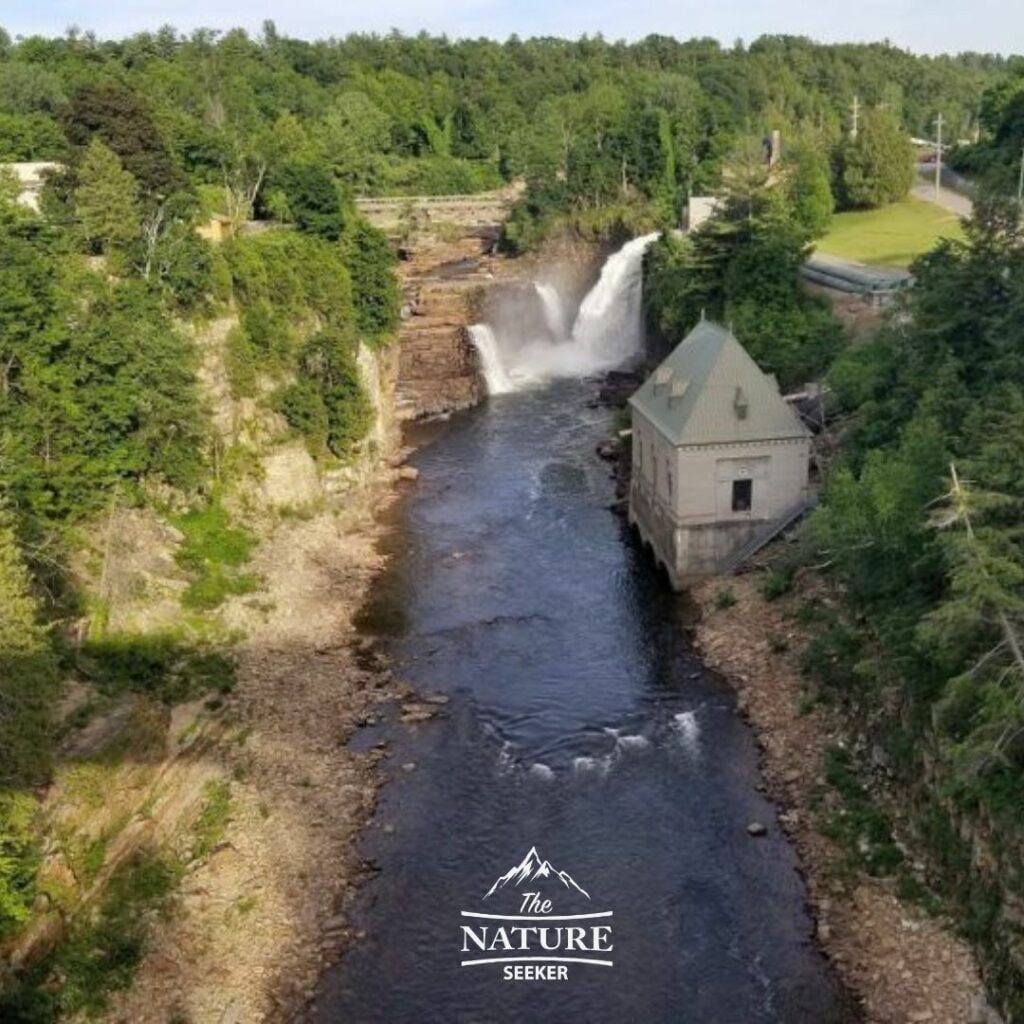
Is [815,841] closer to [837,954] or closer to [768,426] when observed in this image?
[837,954]

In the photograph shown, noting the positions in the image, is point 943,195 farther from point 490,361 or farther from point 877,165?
point 490,361

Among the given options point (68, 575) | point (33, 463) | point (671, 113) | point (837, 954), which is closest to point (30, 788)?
point (68, 575)

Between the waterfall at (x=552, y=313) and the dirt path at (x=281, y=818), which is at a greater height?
the waterfall at (x=552, y=313)

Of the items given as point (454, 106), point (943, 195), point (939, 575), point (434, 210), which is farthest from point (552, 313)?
point (454, 106)

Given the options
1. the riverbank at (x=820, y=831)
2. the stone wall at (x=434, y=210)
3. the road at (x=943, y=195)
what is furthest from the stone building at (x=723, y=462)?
the stone wall at (x=434, y=210)

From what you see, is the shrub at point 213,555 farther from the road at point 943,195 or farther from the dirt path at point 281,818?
the road at point 943,195

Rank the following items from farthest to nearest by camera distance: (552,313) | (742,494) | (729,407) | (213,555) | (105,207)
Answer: (552,313)
(105,207)
(213,555)
(742,494)
(729,407)
